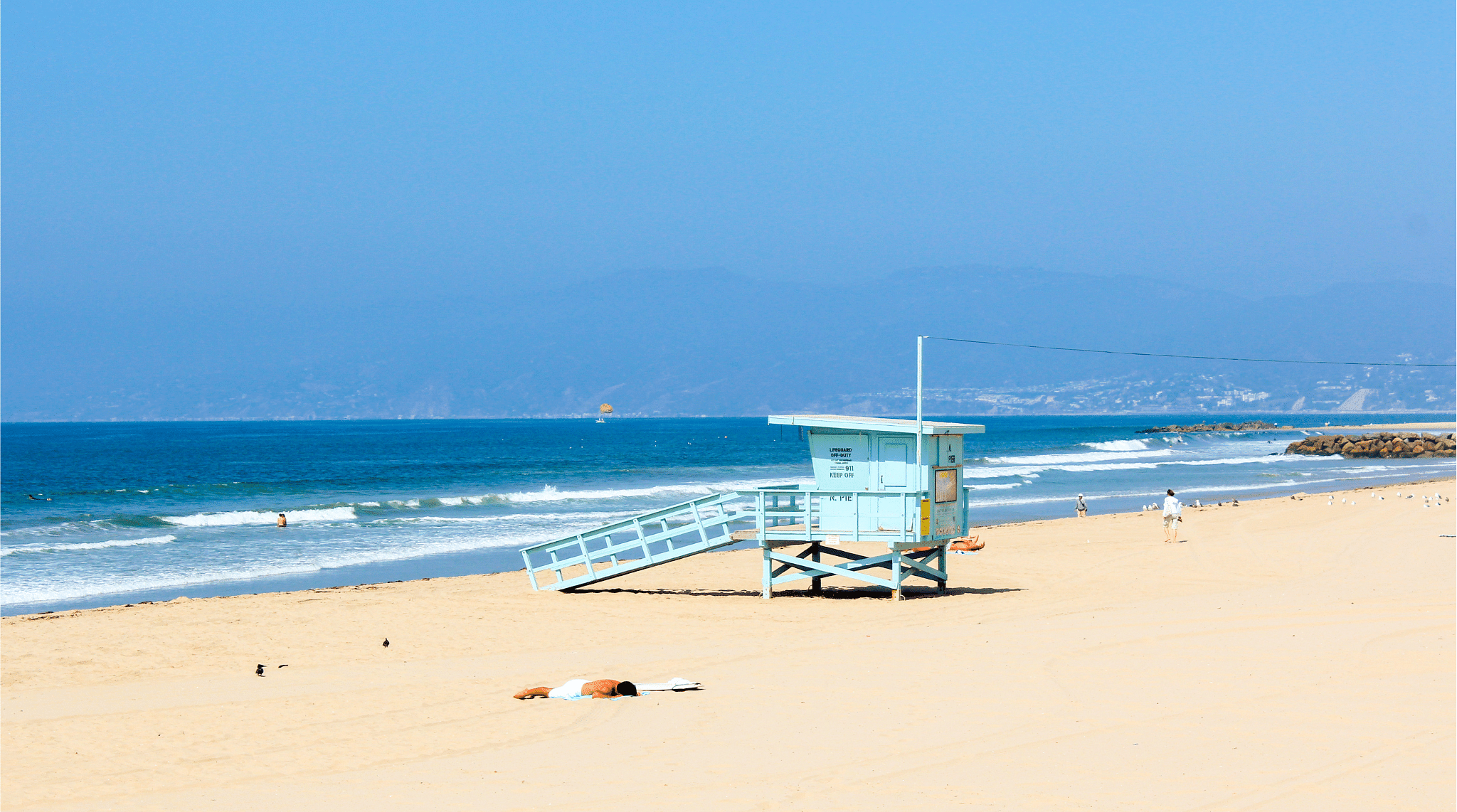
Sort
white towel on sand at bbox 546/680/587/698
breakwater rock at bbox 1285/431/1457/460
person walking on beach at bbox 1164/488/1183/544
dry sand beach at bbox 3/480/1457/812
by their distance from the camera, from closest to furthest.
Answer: dry sand beach at bbox 3/480/1457/812 → white towel on sand at bbox 546/680/587/698 → person walking on beach at bbox 1164/488/1183/544 → breakwater rock at bbox 1285/431/1457/460

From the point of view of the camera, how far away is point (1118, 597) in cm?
1847

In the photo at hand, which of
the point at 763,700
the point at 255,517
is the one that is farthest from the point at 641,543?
the point at 255,517

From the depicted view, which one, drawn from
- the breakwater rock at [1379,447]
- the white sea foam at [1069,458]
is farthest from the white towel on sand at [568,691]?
the breakwater rock at [1379,447]

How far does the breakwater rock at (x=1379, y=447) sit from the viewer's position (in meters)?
90.2

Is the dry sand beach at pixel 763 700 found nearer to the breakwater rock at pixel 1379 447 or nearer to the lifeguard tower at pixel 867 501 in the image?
the lifeguard tower at pixel 867 501

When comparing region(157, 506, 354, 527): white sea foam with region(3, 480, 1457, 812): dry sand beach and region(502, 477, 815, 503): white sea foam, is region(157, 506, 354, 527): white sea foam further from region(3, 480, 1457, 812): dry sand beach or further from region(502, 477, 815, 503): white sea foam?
region(3, 480, 1457, 812): dry sand beach

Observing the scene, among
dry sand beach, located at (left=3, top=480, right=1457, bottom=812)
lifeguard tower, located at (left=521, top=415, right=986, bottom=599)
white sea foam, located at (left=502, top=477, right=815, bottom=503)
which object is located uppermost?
lifeguard tower, located at (left=521, top=415, right=986, bottom=599)

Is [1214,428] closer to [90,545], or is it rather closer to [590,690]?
[90,545]

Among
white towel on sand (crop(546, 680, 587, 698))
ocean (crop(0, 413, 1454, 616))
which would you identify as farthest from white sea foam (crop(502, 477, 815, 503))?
white towel on sand (crop(546, 680, 587, 698))

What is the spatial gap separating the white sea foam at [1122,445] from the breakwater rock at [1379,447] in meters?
13.7

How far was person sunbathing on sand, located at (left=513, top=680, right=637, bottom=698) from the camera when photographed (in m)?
11.9

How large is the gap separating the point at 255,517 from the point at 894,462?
1106 inches

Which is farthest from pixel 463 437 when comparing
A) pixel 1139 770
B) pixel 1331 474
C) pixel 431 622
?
pixel 1139 770

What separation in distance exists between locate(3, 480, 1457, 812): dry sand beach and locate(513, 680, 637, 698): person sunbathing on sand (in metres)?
0.17
